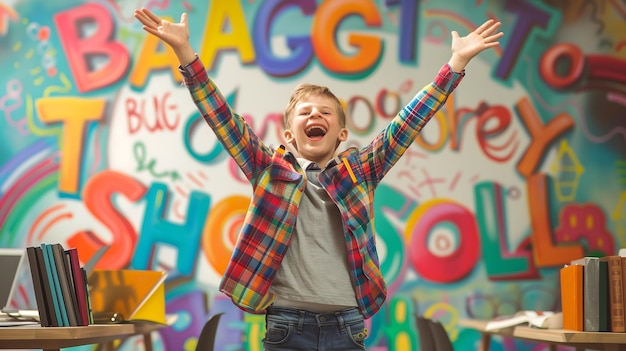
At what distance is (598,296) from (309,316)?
2.97 ft

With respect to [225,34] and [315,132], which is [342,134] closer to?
[315,132]

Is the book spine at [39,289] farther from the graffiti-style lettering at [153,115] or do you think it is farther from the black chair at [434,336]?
the graffiti-style lettering at [153,115]

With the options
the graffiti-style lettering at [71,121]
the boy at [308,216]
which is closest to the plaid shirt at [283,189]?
the boy at [308,216]

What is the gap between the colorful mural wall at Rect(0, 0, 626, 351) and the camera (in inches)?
153

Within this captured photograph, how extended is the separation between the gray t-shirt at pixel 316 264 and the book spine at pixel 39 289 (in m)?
0.61

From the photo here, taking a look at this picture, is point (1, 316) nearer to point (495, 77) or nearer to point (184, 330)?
point (184, 330)

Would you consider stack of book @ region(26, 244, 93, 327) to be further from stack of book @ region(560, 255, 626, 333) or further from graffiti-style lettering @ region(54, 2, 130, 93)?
graffiti-style lettering @ region(54, 2, 130, 93)

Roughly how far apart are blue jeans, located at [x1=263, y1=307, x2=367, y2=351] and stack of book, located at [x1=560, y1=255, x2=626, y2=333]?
738mm

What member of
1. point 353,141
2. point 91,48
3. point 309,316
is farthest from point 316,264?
point 91,48

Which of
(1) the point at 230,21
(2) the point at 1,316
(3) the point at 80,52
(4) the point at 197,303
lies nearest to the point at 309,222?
(2) the point at 1,316

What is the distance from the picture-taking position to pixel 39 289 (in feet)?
6.27

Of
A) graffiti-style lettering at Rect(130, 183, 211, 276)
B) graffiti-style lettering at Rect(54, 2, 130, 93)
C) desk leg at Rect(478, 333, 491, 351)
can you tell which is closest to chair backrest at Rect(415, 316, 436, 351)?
desk leg at Rect(478, 333, 491, 351)

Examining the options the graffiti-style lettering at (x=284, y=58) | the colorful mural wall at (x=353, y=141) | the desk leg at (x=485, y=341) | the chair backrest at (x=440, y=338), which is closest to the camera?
the chair backrest at (x=440, y=338)

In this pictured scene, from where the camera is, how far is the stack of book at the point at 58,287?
189 centimetres
